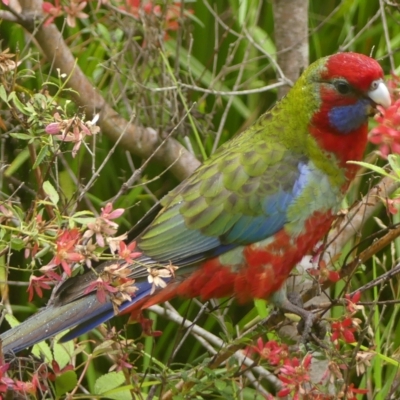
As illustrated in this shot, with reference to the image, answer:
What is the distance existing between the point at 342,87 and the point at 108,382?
3.14 feet

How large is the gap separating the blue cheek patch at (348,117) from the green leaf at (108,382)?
88 centimetres

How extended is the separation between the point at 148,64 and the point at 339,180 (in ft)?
3.17

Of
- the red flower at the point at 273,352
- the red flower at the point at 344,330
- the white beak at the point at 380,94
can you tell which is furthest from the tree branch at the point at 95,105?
the red flower at the point at 344,330

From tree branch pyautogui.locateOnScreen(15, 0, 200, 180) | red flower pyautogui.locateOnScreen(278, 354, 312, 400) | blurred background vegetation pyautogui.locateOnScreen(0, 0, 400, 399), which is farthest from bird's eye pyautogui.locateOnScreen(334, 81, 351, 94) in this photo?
red flower pyautogui.locateOnScreen(278, 354, 312, 400)

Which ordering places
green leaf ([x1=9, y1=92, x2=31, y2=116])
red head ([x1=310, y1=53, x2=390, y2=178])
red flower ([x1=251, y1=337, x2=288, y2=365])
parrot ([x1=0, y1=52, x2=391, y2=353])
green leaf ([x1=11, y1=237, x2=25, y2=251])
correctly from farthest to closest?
parrot ([x1=0, y1=52, x2=391, y2=353]) < red head ([x1=310, y1=53, x2=390, y2=178]) < red flower ([x1=251, y1=337, x2=288, y2=365]) < green leaf ([x1=9, y1=92, x2=31, y2=116]) < green leaf ([x1=11, y1=237, x2=25, y2=251])

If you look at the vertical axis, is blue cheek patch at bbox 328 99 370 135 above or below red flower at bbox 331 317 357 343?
above

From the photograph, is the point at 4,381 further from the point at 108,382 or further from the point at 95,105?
the point at 95,105

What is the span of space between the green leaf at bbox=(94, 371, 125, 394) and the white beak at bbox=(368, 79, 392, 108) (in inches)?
35.8

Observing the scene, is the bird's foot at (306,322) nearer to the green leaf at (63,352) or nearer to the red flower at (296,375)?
the red flower at (296,375)

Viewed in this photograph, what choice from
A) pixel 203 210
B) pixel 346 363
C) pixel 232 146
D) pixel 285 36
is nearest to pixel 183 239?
pixel 203 210

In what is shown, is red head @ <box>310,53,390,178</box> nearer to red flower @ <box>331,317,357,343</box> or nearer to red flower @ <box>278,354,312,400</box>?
red flower @ <box>331,317,357,343</box>

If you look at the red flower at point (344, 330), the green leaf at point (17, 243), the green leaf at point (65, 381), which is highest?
the green leaf at point (17, 243)

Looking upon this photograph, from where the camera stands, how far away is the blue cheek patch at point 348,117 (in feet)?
6.70

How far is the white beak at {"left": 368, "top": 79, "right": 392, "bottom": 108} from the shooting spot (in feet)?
6.26
